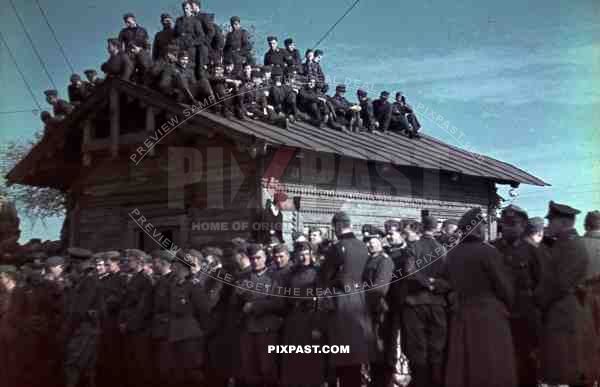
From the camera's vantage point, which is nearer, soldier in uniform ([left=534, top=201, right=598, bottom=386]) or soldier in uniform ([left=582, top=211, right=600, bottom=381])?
soldier in uniform ([left=534, top=201, right=598, bottom=386])

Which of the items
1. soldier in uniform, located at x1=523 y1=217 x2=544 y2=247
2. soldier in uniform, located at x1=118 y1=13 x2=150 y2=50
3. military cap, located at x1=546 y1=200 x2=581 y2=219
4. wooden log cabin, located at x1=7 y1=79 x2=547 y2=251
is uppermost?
A: soldier in uniform, located at x1=118 y1=13 x2=150 y2=50

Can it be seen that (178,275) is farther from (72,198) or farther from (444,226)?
(72,198)

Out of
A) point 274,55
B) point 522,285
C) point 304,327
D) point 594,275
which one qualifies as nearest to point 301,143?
point 274,55

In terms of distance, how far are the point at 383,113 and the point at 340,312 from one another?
9922 mm

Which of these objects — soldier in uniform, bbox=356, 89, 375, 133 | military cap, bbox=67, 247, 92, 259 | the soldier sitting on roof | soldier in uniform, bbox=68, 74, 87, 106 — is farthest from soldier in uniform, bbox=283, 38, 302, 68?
military cap, bbox=67, 247, 92, 259

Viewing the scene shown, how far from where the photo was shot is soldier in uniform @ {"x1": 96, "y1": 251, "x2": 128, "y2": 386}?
8.87 meters

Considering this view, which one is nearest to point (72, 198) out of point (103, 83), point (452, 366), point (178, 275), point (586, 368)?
point (103, 83)

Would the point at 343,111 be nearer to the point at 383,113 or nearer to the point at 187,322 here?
the point at 383,113

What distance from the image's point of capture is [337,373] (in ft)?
23.6

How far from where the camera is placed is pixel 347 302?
274 inches

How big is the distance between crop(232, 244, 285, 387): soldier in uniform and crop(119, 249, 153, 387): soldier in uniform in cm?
151

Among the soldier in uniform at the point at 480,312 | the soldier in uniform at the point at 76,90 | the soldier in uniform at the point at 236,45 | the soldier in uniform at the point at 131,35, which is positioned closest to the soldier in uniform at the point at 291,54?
the soldier in uniform at the point at 236,45

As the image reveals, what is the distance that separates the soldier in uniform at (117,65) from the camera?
12570mm

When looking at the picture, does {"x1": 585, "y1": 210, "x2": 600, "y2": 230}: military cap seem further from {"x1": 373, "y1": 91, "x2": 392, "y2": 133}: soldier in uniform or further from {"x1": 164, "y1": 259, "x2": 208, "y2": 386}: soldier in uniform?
{"x1": 373, "y1": 91, "x2": 392, "y2": 133}: soldier in uniform
